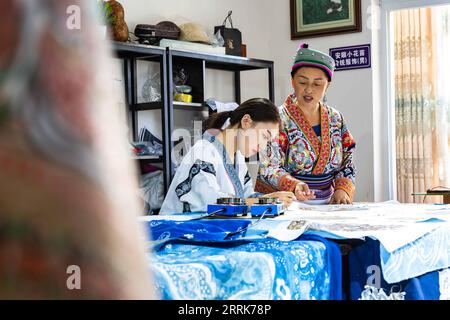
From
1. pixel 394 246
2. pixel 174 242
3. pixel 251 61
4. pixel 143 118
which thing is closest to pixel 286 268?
pixel 174 242

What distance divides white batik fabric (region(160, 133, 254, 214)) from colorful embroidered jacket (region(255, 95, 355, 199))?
182mm

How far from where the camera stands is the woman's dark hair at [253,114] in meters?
2.86

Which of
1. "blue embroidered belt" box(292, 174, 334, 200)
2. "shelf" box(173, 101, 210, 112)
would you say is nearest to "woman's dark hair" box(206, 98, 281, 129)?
"blue embroidered belt" box(292, 174, 334, 200)

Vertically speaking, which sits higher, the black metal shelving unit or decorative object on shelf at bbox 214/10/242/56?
decorative object on shelf at bbox 214/10/242/56

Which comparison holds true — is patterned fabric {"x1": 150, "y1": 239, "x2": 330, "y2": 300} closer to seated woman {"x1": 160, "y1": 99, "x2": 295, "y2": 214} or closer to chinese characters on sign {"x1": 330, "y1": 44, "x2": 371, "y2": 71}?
seated woman {"x1": 160, "y1": 99, "x2": 295, "y2": 214}

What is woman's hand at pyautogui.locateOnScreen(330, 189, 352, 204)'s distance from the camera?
2854mm

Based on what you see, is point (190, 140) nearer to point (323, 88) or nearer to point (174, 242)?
point (323, 88)

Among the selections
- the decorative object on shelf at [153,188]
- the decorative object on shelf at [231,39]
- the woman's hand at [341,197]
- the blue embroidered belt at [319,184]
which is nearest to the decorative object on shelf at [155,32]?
the decorative object on shelf at [231,39]

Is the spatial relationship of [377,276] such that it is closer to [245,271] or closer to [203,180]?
[245,271]

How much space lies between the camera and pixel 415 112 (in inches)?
214

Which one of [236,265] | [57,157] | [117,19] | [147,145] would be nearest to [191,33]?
[117,19]

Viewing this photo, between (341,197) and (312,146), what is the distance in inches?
10.9

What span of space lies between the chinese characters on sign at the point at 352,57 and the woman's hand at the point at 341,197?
2495 millimetres

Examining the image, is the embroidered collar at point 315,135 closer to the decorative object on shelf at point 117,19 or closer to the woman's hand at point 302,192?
the woman's hand at point 302,192
